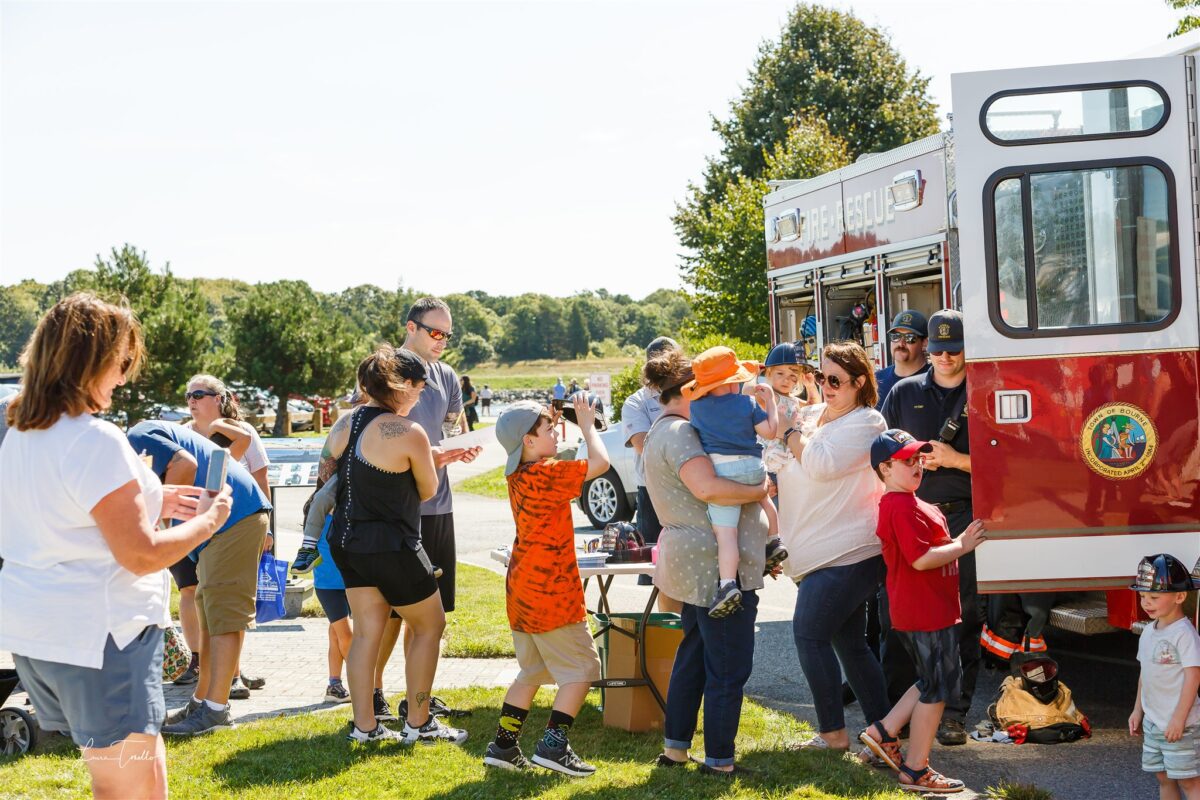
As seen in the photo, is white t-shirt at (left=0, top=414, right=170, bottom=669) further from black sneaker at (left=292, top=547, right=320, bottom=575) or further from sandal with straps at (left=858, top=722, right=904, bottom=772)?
sandal with straps at (left=858, top=722, right=904, bottom=772)

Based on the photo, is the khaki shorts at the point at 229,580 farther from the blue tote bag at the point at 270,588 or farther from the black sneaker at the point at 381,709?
the blue tote bag at the point at 270,588

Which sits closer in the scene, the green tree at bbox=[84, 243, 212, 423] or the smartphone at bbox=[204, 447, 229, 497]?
the smartphone at bbox=[204, 447, 229, 497]

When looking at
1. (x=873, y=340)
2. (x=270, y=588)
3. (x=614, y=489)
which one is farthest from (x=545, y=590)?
(x=614, y=489)

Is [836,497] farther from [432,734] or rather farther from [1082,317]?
[432,734]

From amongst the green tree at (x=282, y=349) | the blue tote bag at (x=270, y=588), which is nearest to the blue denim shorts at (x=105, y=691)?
the blue tote bag at (x=270, y=588)

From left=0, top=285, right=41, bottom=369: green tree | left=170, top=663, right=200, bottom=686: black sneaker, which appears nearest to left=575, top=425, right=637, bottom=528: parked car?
left=170, top=663, right=200, bottom=686: black sneaker

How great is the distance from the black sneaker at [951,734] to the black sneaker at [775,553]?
3.87ft

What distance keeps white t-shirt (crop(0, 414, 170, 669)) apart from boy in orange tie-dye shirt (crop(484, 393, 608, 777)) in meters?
2.14

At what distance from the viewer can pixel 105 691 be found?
3.12 m

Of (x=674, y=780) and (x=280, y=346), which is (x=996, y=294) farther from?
(x=280, y=346)

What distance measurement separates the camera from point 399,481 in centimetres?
521

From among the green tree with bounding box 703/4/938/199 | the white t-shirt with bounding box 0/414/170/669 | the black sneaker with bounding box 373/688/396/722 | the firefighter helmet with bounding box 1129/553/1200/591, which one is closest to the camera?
the white t-shirt with bounding box 0/414/170/669

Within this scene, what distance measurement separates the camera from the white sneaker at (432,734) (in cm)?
555

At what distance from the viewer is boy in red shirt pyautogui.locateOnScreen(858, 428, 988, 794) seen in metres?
4.75
